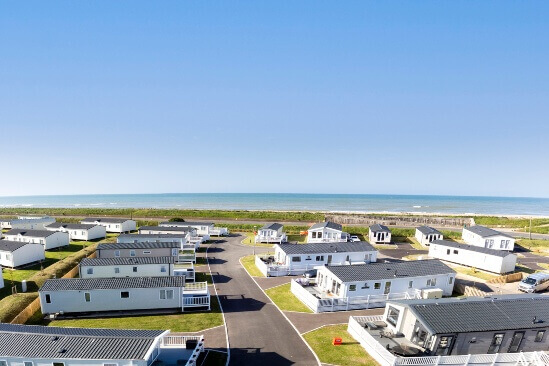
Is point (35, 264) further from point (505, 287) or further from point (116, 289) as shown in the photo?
point (505, 287)

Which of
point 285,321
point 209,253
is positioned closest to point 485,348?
point 285,321

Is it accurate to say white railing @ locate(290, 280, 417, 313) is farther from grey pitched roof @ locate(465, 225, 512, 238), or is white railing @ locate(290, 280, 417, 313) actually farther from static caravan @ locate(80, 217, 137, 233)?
static caravan @ locate(80, 217, 137, 233)

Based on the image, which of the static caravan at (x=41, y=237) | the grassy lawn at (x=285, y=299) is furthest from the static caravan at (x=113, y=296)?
the static caravan at (x=41, y=237)

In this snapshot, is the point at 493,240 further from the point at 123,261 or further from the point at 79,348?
the point at 79,348

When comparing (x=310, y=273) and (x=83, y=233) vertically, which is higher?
(x=83, y=233)

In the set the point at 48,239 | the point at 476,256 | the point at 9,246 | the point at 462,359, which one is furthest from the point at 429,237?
the point at 9,246

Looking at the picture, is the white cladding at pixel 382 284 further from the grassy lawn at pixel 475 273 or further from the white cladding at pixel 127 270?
the white cladding at pixel 127 270

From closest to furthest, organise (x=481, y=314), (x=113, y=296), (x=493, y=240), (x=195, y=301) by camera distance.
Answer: (x=481, y=314)
(x=113, y=296)
(x=195, y=301)
(x=493, y=240)
